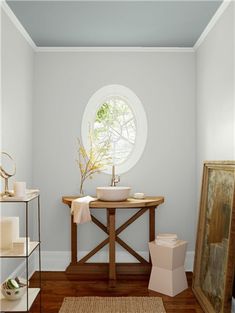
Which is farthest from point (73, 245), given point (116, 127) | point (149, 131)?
point (149, 131)

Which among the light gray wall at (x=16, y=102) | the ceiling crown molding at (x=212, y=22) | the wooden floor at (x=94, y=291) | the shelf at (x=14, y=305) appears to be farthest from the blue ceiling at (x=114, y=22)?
the wooden floor at (x=94, y=291)

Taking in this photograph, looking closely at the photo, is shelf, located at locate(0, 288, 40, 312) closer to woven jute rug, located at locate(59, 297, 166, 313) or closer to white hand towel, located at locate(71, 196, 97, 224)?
woven jute rug, located at locate(59, 297, 166, 313)

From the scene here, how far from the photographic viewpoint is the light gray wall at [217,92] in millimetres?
3238

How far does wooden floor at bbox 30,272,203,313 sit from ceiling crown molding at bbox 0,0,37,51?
8.77ft

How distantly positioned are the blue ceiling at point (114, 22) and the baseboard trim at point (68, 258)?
8.22ft

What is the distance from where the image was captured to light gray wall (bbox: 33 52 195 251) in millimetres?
4594

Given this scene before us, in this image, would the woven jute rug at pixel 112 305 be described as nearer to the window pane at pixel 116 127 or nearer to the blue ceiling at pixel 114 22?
the window pane at pixel 116 127

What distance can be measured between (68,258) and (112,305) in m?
1.29

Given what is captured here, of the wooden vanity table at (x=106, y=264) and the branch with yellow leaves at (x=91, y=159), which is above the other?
the branch with yellow leaves at (x=91, y=159)

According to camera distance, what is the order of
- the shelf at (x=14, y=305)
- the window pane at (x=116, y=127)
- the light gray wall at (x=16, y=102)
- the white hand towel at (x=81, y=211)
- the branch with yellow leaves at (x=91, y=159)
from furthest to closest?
the window pane at (x=116, y=127) → the branch with yellow leaves at (x=91, y=159) → the white hand towel at (x=81, y=211) → the light gray wall at (x=16, y=102) → the shelf at (x=14, y=305)

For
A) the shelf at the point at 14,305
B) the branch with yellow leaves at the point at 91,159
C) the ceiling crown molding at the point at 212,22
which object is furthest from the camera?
the branch with yellow leaves at the point at 91,159

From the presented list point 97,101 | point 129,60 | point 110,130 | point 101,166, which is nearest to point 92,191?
point 101,166

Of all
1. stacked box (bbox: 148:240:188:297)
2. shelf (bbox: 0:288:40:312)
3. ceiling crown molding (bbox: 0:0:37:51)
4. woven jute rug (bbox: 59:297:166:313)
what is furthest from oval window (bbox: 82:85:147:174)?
shelf (bbox: 0:288:40:312)

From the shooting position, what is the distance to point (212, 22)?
3.75 meters
